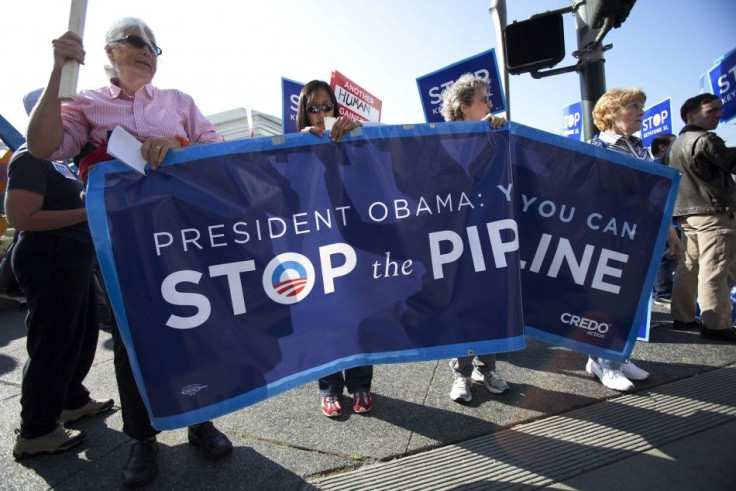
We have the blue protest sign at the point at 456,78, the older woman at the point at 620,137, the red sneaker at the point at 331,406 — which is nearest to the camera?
the red sneaker at the point at 331,406

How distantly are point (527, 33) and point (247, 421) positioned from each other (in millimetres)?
3829

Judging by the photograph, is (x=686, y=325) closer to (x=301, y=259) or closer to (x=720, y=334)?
(x=720, y=334)

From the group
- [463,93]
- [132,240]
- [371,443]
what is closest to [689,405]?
[371,443]

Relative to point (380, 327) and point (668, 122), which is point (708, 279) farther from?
point (668, 122)

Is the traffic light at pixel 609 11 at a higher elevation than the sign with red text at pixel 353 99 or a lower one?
lower

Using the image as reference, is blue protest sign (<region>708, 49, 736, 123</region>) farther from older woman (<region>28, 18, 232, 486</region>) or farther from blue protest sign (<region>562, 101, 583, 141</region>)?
older woman (<region>28, 18, 232, 486</region>)

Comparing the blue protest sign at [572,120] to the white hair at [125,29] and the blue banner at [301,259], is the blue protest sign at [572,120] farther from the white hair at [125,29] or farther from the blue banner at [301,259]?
the white hair at [125,29]

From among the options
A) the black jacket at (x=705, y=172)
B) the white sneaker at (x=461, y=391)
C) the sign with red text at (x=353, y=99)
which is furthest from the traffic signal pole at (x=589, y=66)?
the sign with red text at (x=353, y=99)

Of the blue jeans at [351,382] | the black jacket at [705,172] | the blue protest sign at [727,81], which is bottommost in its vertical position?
the blue jeans at [351,382]

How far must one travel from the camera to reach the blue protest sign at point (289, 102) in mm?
5773

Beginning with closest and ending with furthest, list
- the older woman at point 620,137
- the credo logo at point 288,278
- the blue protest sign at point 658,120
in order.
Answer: the credo logo at point 288,278
the older woman at point 620,137
the blue protest sign at point 658,120

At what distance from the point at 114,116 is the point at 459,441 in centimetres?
225

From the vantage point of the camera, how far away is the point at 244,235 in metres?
1.83

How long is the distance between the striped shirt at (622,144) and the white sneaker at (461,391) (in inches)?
68.2
